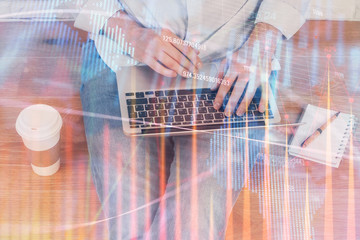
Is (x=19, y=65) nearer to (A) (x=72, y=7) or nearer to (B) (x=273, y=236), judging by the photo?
(A) (x=72, y=7)

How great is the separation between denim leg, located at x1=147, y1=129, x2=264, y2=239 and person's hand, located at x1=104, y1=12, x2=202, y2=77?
0.16 meters

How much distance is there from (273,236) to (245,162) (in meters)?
0.21

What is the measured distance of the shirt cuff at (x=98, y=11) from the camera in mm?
847

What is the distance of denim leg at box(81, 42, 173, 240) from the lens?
86 cm

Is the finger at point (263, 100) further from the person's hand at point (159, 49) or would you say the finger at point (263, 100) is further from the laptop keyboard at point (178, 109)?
the person's hand at point (159, 49)

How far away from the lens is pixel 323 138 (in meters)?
0.98

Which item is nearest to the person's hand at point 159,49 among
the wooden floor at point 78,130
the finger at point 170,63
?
the finger at point 170,63

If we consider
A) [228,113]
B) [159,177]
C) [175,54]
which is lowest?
[159,177]

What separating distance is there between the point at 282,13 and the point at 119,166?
19.5 inches

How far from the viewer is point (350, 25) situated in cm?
102

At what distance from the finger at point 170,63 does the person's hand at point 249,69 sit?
8cm

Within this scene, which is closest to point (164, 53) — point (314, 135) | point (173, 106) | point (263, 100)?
point (173, 106)

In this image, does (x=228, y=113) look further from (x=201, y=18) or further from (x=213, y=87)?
(x=201, y=18)

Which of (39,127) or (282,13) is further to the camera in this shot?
(282,13)
